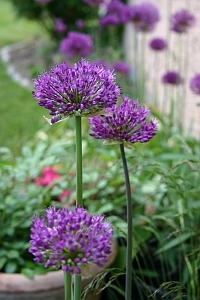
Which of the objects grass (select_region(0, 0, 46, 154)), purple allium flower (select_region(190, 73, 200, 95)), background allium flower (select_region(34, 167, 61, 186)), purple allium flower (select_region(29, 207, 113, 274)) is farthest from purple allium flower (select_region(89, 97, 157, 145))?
grass (select_region(0, 0, 46, 154))

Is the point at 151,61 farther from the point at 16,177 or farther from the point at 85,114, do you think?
the point at 85,114

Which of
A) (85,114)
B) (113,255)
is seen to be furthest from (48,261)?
(113,255)

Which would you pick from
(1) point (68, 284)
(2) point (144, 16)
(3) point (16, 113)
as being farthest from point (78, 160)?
(3) point (16, 113)

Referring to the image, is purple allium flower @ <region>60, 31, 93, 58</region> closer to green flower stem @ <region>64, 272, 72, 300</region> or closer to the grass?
the grass

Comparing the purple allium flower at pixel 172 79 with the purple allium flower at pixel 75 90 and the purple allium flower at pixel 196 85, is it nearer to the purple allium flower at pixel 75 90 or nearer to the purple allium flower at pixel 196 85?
the purple allium flower at pixel 196 85

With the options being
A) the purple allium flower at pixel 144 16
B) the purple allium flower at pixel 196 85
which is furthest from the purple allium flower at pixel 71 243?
the purple allium flower at pixel 144 16

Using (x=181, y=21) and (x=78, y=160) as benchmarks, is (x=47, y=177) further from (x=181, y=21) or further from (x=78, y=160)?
(x=78, y=160)

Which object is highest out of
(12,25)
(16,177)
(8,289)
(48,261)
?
(12,25)
